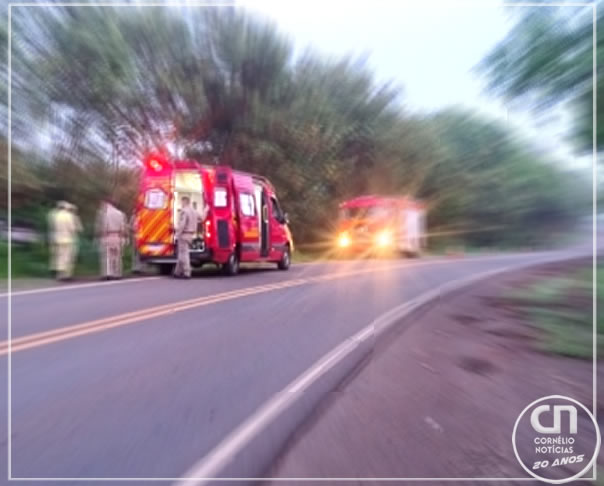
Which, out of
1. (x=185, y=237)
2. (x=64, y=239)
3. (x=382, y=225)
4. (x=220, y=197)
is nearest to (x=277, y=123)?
(x=382, y=225)

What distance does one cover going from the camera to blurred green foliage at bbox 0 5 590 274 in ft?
12.5

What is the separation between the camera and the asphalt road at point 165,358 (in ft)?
12.1

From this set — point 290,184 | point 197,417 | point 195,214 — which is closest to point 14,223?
point 195,214

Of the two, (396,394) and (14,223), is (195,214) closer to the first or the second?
(14,223)

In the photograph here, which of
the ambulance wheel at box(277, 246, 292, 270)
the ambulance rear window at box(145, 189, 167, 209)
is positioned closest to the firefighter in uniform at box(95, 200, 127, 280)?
the ambulance rear window at box(145, 189, 167, 209)

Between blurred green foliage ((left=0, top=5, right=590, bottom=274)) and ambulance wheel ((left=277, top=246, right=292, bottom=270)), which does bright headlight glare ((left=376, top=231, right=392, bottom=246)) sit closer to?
blurred green foliage ((left=0, top=5, right=590, bottom=274))

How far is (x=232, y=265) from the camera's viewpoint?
12.9 meters

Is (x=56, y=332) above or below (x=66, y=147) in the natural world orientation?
below

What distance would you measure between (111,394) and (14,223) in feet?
36.1

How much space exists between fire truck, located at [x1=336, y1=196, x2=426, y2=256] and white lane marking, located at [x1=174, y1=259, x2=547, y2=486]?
513mm

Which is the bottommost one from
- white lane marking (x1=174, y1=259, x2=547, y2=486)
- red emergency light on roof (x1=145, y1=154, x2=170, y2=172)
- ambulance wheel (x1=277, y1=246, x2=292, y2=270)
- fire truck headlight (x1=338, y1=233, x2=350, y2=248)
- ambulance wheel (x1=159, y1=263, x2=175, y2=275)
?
white lane marking (x1=174, y1=259, x2=547, y2=486)

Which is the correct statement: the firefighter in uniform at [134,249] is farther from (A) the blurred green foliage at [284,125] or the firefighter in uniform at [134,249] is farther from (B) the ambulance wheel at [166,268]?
(A) the blurred green foliage at [284,125]

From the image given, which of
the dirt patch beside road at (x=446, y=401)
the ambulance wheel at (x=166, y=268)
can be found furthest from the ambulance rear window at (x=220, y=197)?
the dirt patch beside road at (x=446, y=401)

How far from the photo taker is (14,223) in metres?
14.8
